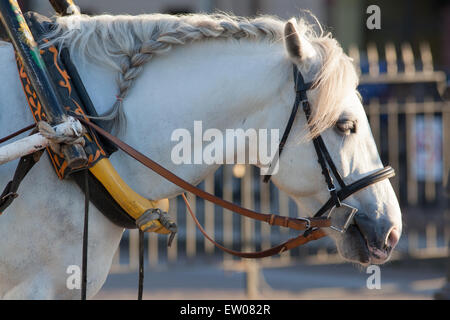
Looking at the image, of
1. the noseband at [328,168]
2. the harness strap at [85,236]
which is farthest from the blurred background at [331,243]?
the harness strap at [85,236]

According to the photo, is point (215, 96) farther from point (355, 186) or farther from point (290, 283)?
point (290, 283)

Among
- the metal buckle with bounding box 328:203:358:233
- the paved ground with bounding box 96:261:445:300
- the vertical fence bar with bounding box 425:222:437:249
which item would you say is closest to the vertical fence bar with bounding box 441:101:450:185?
the vertical fence bar with bounding box 425:222:437:249

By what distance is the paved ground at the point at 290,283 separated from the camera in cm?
700

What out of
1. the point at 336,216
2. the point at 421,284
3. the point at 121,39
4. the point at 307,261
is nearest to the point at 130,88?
the point at 121,39

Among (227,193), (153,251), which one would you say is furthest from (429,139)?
(153,251)

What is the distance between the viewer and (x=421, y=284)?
297 inches

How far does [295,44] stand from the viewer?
114 inches

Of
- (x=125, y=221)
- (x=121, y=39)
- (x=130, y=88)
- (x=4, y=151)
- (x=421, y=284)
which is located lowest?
(x=421, y=284)

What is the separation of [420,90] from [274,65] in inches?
236

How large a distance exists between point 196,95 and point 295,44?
0.43 m

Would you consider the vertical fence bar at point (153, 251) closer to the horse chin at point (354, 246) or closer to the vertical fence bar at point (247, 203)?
the vertical fence bar at point (247, 203)

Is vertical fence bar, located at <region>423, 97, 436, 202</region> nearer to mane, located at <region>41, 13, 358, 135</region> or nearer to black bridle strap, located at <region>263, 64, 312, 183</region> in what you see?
mane, located at <region>41, 13, 358, 135</region>

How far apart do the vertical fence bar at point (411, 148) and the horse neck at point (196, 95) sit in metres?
4.97
